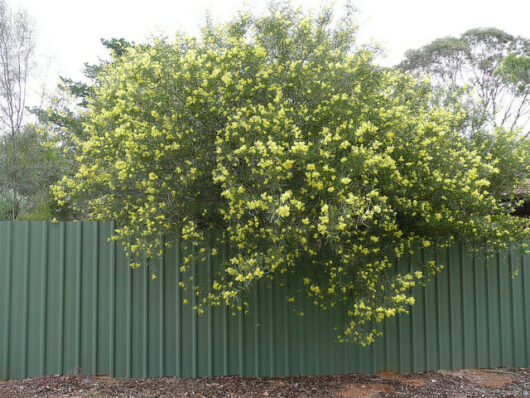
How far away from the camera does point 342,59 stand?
4.55 metres

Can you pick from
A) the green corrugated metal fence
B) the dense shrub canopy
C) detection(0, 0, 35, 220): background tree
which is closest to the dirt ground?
the green corrugated metal fence

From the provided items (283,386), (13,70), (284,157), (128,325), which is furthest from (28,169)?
(284,157)

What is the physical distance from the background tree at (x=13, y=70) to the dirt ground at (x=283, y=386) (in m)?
7.39

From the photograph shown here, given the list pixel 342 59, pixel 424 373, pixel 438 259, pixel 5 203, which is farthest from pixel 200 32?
pixel 5 203

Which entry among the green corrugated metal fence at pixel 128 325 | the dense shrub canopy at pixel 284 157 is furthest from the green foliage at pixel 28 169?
the dense shrub canopy at pixel 284 157

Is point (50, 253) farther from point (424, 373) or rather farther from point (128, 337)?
point (424, 373)

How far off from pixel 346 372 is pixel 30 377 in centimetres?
352

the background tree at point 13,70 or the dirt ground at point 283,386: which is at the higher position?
the background tree at point 13,70

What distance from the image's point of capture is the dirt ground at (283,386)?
4684 mm

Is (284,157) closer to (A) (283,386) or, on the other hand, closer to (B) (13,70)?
(A) (283,386)

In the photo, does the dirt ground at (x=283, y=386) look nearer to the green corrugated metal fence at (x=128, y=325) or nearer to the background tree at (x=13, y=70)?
the green corrugated metal fence at (x=128, y=325)

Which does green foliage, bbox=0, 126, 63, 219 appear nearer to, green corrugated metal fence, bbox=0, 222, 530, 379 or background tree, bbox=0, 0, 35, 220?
background tree, bbox=0, 0, 35, 220

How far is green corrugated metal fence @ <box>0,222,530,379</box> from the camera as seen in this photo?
507 centimetres

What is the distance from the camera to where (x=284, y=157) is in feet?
12.2
